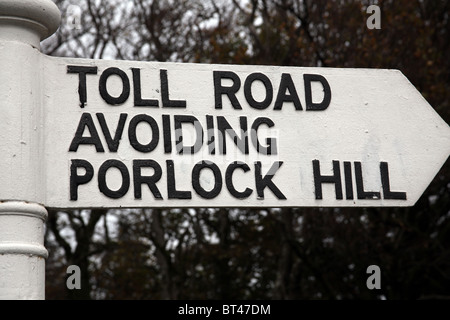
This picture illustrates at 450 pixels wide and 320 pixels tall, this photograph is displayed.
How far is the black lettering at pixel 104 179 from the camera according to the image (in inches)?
73.9

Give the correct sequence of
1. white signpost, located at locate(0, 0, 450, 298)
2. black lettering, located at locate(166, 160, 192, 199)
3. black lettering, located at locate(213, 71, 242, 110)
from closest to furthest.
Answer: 1. white signpost, located at locate(0, 0, 450, 298)
2. black lettering, located at locate(166, 160, 192, 199)
3. black lettering, located at locate(213, 71, 242, 110)

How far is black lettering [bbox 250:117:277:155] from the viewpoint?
2002 millimetres

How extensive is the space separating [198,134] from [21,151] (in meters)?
0.45

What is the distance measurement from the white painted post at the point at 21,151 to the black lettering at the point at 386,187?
89 centimetres

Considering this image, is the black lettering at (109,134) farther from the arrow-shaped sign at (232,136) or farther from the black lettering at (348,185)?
the black lettering at (348,185)

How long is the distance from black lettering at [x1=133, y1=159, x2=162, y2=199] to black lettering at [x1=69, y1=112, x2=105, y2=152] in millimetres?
96

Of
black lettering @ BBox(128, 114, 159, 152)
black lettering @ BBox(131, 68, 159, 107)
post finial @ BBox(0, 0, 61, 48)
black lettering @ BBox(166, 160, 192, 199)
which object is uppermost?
post finial @ BBox(0, 0, 61, 48)

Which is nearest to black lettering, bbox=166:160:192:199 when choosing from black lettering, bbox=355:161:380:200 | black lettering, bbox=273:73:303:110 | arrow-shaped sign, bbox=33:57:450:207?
arrow-shaped sign, bbox=33:57:450:207

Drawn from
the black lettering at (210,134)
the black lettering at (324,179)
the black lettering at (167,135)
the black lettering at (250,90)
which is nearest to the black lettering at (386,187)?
the black lettering at (324,179)

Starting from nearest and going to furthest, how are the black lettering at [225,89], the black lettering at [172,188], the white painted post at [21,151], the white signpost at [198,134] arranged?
the white painted post at [21,151]
the white signpost at [198,134]
the black lettering at [172,188]
the black lettering at [225,89]

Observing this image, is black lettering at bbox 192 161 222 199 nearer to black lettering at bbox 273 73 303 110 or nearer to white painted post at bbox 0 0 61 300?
black lettering at bbox 273 73 303 110

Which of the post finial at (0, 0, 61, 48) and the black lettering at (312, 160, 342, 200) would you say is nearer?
the post finial at (0, 0, 61, 48)

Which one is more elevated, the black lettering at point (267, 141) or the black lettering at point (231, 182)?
the black lettering at point (267, 141)

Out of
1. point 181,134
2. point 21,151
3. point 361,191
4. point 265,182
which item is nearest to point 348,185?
point 361,191
